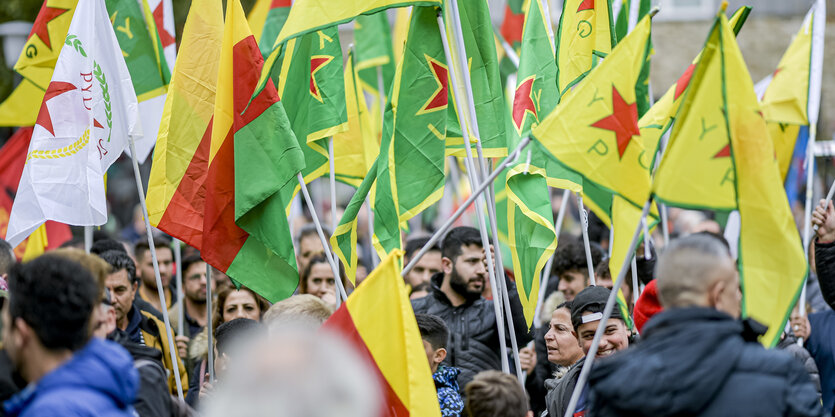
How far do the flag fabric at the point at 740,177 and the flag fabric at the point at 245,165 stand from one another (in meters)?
2.49

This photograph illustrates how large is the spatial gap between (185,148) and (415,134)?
143cm

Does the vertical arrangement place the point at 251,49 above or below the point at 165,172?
above

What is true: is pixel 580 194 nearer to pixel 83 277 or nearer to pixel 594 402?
pixel 594 402

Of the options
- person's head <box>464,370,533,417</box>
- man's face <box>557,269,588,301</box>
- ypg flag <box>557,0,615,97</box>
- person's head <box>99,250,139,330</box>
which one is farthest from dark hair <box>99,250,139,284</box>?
man's face <box>557,269,588,301</box>

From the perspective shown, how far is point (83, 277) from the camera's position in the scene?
131 inches

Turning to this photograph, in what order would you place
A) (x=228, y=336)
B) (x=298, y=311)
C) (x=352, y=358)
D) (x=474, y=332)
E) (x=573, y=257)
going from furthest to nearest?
1. (x=573, y=257)
2. (x=474, y=332)
3. (x=228, y=336)
4. (x=298, y=311)
5. (x=352, y=358)

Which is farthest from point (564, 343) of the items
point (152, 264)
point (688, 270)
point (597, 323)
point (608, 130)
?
point (152, 264)

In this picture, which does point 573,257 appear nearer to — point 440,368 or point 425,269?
point 425,269

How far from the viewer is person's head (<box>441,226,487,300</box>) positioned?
7.05m

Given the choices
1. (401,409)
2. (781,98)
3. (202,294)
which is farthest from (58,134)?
(781,98)

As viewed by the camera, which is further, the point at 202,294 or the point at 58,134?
the point at 202,294

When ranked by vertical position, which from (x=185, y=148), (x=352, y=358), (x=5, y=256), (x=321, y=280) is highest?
(x=352, y=358)

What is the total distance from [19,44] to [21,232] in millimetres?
4236

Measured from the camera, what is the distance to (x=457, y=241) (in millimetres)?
7246
